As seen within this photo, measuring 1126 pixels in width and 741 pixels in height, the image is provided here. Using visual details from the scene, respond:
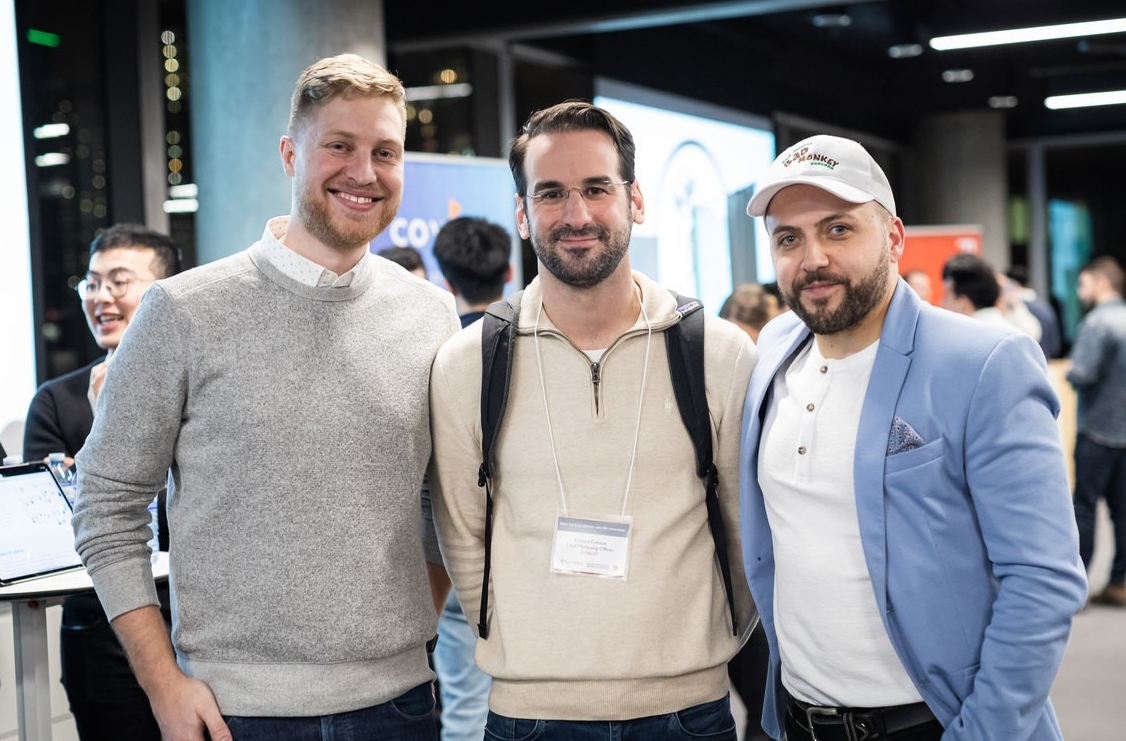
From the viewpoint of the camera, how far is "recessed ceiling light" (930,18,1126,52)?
29.4ft

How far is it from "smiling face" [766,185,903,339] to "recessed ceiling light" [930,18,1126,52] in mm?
8368

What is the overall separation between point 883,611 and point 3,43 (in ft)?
14.9

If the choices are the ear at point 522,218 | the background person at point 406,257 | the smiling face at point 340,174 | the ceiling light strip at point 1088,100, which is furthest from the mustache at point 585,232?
the ceiling light strip at point 1088,100

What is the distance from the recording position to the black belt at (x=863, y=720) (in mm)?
1735

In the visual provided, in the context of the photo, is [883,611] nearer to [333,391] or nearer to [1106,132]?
[333,391]

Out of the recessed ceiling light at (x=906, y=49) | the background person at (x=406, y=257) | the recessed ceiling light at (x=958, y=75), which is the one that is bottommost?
the background person at (x=406, y=257)

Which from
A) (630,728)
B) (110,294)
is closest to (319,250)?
(630,728)

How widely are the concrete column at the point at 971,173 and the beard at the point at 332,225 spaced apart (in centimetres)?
1377

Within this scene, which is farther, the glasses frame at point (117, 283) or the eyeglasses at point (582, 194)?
the glasses frame at point (117, 283)

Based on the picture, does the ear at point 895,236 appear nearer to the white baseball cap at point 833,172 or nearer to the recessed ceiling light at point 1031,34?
the white baseball cap at point 833,172

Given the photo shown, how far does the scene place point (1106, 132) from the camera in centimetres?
1508

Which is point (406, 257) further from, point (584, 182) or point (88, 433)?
point (584, 182)

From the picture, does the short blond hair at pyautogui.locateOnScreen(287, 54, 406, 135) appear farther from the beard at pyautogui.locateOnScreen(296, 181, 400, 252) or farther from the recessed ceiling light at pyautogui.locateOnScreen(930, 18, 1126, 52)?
the recessed ceiling light at pyautogui.locateOnScreen(930, 18, 1126, 52)

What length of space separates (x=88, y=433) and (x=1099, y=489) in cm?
560
